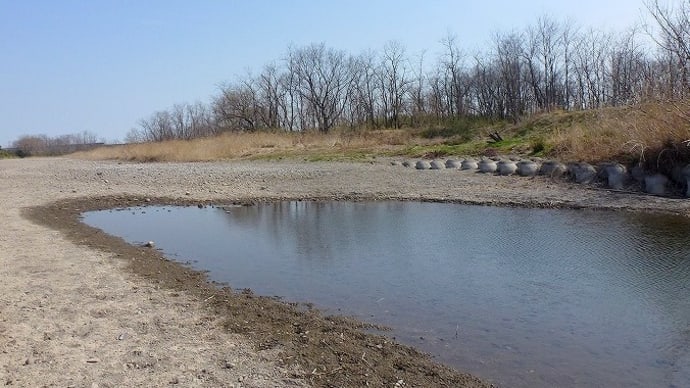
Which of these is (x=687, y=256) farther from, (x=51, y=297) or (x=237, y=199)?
(x=237, y=199)

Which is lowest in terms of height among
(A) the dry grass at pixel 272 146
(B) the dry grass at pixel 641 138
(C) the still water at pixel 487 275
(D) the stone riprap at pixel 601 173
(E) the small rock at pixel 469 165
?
(C) the still water at pixel 487 275

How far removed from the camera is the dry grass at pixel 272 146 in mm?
37625

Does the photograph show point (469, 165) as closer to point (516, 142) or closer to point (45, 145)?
point (516, 142)

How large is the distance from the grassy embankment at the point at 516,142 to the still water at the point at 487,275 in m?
4.33

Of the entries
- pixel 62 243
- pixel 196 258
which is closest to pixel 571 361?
pixel 196 258

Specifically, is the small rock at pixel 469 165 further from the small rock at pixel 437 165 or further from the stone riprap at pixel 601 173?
the small rock at pixel 437 165

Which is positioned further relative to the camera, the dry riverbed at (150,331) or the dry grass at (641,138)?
the dry grass at (641,138)

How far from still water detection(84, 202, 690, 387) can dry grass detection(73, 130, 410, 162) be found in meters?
19.7

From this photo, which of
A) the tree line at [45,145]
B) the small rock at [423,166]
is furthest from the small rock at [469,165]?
the tree line at [45,145]

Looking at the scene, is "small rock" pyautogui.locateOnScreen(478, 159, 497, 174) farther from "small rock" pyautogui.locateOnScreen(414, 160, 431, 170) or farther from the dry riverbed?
the dry riverbed

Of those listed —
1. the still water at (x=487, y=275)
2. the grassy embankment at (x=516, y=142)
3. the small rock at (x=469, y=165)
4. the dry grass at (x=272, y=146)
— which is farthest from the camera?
the dry grass at (x=272, y=146)

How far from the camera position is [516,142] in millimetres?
29125

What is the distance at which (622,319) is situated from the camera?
683 centimetres

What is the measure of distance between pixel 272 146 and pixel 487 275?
3451cm
